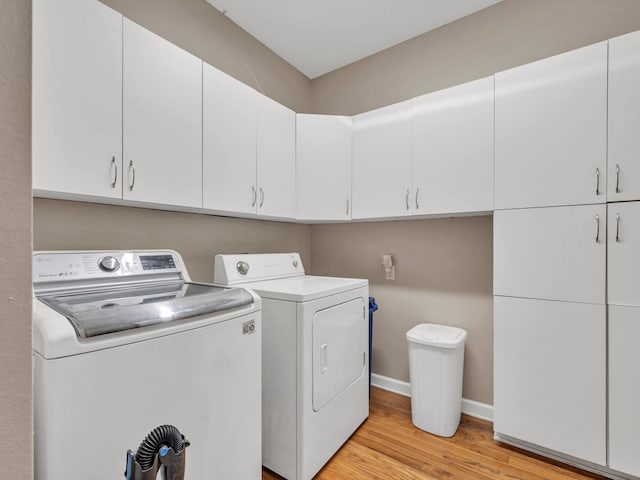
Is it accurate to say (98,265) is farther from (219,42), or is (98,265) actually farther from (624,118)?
(624,118)

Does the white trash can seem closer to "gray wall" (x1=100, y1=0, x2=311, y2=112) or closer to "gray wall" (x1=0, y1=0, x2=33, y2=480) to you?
"gray wall" (x1=0, y1=0, x2=33, y2=480)

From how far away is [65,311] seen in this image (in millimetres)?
885

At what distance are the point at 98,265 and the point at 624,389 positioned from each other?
8.23 ft

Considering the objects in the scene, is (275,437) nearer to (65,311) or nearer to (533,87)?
(65,311)

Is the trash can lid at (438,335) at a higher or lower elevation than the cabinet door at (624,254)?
lower

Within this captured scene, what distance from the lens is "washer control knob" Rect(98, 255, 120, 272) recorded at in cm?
136

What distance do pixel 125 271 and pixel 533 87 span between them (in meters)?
2.31

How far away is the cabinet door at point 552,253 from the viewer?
1.52 metres

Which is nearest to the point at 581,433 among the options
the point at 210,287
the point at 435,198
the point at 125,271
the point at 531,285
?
the point at 531,285

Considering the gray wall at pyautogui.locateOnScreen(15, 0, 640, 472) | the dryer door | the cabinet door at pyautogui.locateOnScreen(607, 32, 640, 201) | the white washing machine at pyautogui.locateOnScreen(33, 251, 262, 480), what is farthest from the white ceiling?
the dryer door

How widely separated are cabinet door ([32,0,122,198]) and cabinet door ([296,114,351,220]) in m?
1.23

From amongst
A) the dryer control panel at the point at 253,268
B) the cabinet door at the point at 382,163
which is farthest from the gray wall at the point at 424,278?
the dryer control panel at the point at 253,268

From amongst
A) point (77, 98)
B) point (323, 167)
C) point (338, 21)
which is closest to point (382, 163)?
point (323, 167)

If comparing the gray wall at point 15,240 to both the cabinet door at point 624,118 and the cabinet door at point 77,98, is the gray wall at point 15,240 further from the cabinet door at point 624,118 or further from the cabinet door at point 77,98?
the cabinet door at point 624,118
